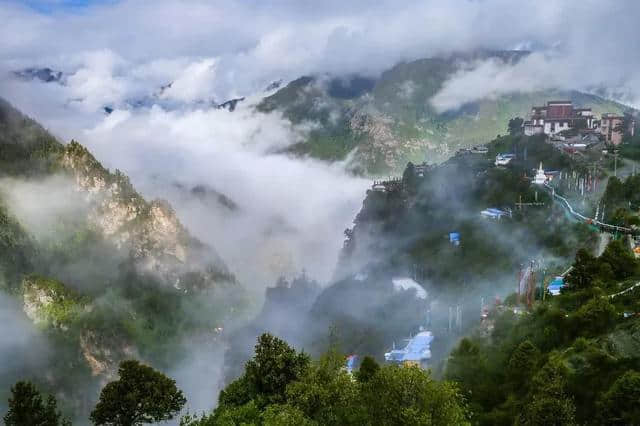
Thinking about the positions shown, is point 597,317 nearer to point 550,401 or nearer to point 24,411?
point 550,401

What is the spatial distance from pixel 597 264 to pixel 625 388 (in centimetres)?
3189

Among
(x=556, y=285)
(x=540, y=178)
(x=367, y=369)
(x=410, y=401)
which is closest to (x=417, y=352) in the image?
(x=556, y=285)

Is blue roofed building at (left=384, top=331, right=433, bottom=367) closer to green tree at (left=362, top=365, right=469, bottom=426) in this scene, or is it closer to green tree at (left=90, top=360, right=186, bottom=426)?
green tree at (left=90, top=360, right=186, bottom=426)

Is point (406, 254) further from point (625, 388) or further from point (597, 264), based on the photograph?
point (625, 388)

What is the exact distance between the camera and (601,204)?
109500 mm

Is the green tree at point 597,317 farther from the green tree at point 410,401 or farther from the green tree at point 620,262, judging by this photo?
the green tree at point 410,401

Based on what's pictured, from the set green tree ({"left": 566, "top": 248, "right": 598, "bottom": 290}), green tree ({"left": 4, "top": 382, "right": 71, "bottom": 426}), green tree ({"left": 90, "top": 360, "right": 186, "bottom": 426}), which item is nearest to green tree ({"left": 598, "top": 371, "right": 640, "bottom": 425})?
green tree ({"left": 566, "top": 248, "right": 598, "bottom": 290})

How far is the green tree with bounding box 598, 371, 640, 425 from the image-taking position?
41.4 m

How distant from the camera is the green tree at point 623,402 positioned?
4145 cm

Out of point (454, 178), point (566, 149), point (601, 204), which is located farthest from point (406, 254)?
point (601, 204)

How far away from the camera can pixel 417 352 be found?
107000mm

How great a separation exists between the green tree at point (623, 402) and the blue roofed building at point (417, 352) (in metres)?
58.6

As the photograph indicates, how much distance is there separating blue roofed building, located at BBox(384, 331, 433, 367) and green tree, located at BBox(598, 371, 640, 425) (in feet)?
192

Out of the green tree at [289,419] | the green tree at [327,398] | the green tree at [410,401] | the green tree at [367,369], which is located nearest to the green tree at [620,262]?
the green tree at [367,369]
